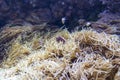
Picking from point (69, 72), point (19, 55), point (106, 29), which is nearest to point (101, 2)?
point (106, 29)

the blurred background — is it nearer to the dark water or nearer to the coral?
the dark water

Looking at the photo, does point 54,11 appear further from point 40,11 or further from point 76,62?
point 76,62

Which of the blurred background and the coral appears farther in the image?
the blurred background

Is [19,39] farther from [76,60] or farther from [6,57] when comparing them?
[76,60]

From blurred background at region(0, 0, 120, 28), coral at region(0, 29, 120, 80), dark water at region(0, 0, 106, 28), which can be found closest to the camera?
coral at region(0, 29, 120, 80)

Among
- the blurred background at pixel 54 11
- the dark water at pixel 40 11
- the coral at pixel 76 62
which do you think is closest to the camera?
A: the coral at pixel 76 62

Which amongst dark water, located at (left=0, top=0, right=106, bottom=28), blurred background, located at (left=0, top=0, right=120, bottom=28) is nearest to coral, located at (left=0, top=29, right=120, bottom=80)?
blurred background, located at (left=0, top=0, right=120, bottom=28)

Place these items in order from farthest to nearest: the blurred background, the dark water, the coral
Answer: the dark water < the blurred background < the coral

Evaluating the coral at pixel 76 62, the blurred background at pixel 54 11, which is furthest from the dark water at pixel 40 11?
the coral at pixel 76 62

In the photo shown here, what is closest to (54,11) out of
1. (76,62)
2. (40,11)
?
(40,11)

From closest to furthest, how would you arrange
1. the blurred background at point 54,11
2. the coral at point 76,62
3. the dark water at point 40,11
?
the coral at point 76,62, the blurred background at point 54,11, the dark water at point 40,11

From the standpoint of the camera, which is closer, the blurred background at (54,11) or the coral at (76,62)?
the coral at (76,62)

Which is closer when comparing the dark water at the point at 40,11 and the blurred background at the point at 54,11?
the blurred background at the point at 54,11

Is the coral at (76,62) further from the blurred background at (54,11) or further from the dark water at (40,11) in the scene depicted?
the dark water at (40,11)
